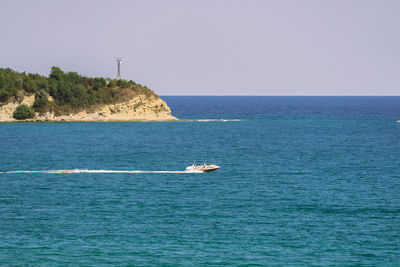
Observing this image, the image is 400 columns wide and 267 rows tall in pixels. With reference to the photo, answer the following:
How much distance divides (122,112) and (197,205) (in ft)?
426

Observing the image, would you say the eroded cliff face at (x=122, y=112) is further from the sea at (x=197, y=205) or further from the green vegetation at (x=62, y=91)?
the sea at (x=197, y=205)

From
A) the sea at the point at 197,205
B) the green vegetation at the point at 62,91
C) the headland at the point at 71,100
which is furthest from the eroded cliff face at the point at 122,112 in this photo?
the sea at the point at 197,205

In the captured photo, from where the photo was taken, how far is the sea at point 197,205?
154ft

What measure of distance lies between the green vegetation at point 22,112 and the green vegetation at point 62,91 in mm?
3351

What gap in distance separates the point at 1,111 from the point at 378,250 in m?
147

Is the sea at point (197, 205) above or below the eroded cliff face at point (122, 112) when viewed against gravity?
below

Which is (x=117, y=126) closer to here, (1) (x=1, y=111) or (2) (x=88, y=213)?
(1) (x=1, y=111)

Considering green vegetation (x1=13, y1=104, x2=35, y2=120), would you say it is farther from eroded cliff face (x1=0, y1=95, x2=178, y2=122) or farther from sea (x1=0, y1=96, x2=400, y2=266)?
sea (x1=0, y1=96, x2=400, y2=266)

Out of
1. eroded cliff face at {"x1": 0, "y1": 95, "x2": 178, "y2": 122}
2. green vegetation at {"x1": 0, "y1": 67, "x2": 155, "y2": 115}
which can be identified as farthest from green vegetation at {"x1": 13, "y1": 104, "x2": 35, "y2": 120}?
green vegetation at {"x1": 0, "y1": 67, "x2": 155, "y2": 115}

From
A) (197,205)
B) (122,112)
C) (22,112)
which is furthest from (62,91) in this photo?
(197,205)

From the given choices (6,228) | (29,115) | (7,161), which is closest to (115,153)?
(7,161)

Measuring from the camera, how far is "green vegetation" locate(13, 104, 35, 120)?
17762 cm

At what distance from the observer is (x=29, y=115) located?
7042 inches

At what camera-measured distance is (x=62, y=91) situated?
187625 millimetres
